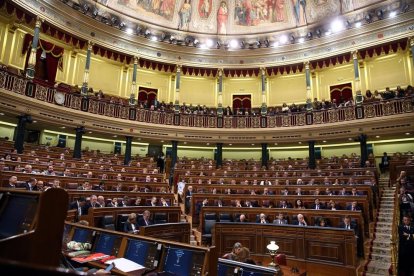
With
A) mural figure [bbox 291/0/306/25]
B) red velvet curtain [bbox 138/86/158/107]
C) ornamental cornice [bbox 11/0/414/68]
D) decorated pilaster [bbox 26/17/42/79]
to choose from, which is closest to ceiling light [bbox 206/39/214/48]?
ornamental cornice [bbox 11/0/414/68]

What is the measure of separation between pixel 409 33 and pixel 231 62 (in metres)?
9.08

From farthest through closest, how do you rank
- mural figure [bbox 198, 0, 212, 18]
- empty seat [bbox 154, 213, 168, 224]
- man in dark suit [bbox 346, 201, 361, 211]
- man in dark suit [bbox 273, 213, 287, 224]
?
1. mural figure [bbox 198, 0, 212, 18]
2. man in dark suit [bbox 346, 201, 361, 211]
3. empty seat [bbox 154, 213, 168, 224]
4. man in dark suit [bbox 273, 213, 287, 224]

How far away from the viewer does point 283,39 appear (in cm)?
1773

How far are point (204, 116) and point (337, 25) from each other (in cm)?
878

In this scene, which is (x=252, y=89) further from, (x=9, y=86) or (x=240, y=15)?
(x=9, y=86)

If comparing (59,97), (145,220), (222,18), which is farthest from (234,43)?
(145,220)

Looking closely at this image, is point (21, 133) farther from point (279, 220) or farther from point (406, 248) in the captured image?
point (406, 248)

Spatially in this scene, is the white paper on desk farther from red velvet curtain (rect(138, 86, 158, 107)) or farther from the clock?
red velvet curtain (rect(138, 86, 158, 107))

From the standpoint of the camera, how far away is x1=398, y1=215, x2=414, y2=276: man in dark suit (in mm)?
5465

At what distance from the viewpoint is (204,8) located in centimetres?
1897

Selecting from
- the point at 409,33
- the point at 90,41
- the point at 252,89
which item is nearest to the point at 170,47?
the point at 90,41

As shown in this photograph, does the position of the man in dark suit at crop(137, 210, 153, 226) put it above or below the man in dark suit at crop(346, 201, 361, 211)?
below

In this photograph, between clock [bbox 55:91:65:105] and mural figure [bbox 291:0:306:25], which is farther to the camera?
mural figure [bbox 291:0:306:25]

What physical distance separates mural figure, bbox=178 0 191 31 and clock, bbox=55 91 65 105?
886 centimetres
